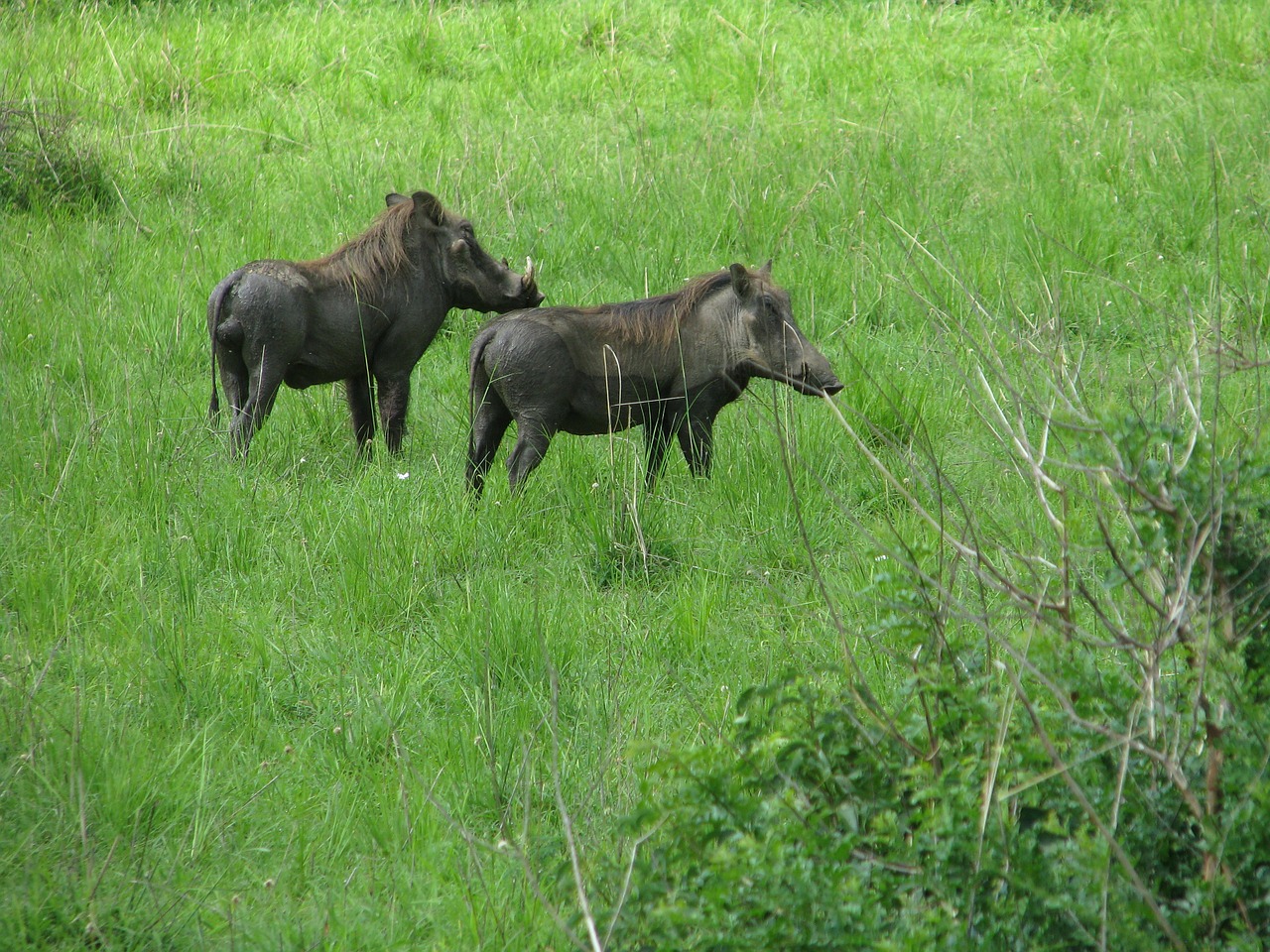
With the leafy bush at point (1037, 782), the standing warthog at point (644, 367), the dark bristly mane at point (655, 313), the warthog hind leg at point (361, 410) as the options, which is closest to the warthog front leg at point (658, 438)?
the standing warthog at point (644, 367)

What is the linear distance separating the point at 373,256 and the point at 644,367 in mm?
1328

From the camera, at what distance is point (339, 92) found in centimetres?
977

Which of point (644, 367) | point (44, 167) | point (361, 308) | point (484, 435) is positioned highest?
point (44, 167)

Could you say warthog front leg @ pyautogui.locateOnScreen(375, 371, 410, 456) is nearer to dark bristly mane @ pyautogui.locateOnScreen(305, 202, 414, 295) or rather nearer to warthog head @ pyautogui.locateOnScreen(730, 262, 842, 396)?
dark bristly mane @ pyautogui.locateOnScreen(305, 202, 414, 295)

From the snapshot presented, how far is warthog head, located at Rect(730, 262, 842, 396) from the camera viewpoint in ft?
16.7

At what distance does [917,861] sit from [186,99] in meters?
8.01

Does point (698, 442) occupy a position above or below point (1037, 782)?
below

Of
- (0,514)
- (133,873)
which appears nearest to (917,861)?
(133,873)

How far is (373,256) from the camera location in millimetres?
5508

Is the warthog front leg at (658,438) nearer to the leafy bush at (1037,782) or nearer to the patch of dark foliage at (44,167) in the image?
the leafy bush at (1037,782)

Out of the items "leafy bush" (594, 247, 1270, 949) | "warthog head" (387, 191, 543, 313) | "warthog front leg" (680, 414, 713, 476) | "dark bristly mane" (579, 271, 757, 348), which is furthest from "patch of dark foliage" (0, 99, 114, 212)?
"leafy bush" (594, 247, 1270, 949)

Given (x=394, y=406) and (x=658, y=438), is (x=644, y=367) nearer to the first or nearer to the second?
(x=658, y=438)

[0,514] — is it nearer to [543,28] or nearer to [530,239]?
[530,239]

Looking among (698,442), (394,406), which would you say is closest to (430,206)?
(394,406)
